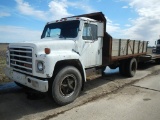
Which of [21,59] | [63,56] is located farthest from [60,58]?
[21,59]

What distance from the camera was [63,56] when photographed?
501cm

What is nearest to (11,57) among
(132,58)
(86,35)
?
(86,35)

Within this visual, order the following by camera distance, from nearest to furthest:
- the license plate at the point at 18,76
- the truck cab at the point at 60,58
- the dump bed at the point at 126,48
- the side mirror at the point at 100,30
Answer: the truck cab at the point at 60,58 < the license plate at the point at 18,76 < the side mirror at the point at 100,30 < the dump bed at the point at 126,48

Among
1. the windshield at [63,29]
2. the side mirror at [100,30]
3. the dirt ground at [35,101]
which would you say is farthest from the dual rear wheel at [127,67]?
the windshield at [63,29]

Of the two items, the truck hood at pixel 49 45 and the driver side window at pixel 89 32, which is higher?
the driver side window at pixel 89 32

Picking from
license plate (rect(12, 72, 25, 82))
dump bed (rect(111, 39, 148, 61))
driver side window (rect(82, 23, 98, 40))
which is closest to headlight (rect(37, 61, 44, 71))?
license plate (rect(12, 72, 25, 82))

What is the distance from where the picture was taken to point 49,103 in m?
5.41

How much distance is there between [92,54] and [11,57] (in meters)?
2.57

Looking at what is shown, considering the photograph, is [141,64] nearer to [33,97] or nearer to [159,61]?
[159,61]

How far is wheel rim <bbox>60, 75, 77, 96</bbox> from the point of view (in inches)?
207

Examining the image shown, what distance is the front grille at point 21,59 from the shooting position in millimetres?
4965

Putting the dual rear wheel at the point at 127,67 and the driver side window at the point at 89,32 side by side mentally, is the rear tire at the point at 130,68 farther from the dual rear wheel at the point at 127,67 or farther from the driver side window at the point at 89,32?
the driver side window at the point at 89,32

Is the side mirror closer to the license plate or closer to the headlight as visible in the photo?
the headlight

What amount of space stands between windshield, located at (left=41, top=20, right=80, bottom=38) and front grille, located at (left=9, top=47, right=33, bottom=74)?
4.65 ft
